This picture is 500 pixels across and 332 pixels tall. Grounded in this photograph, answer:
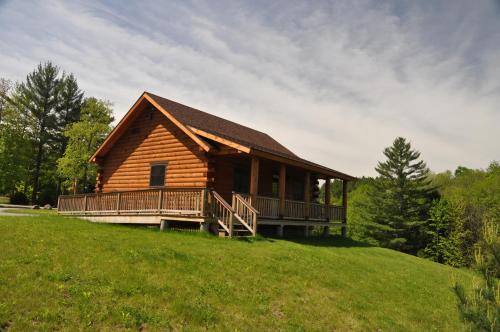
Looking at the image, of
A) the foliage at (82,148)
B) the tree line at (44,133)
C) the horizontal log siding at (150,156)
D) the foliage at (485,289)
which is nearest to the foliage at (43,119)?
the tree line at (44,133)

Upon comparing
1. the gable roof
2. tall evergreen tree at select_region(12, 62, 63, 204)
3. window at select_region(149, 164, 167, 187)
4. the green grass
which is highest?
tall evergreen tree at select_region(12, 62, 63, 204)

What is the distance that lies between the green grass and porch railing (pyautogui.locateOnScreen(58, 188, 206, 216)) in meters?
2.60

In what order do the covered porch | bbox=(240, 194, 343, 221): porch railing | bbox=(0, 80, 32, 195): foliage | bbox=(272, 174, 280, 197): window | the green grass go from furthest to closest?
1. bbox=(0, 80, 32, 195): foliage
2. bbox=(272, 174, 280, 197): window
3. the covered porch
4. bbox=(240, 194, 343, 221): porch railing
5. the green grass

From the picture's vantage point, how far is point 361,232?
50156 millimetres

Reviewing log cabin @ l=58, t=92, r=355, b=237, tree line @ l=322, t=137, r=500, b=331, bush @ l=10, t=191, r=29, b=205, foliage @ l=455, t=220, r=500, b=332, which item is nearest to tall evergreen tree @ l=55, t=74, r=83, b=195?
bush @ l=10, t=191, r=29, b=205

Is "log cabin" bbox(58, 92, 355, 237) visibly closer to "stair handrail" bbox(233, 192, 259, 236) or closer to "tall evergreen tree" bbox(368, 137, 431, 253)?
"stair handrail" bbox(233, 192, 259, 236)

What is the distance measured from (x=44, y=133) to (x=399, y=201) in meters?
44.9

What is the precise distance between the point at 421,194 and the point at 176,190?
37.8m

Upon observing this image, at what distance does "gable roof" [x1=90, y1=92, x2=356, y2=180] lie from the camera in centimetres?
1764

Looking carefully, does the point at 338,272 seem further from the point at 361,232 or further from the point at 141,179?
the point at 361,232

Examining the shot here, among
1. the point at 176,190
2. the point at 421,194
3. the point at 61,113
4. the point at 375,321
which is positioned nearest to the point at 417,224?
the point at 421,194

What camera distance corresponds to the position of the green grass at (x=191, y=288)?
7262 mm

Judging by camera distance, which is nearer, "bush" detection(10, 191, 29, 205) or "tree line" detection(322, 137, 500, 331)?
"tree line" detection(322, 137, 500, 331)

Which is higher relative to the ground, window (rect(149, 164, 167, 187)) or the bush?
window (rect(149, 164, 167, 187))
